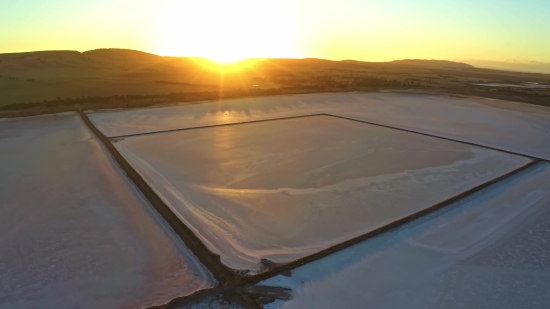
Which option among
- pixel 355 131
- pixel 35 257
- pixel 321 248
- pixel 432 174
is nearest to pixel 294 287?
pixel 321 248

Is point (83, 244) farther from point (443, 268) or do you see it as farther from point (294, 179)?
point (443, 268)

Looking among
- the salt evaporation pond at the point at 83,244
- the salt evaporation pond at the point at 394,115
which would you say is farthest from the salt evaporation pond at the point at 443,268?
the salt evaporation pond at the point at 394,115

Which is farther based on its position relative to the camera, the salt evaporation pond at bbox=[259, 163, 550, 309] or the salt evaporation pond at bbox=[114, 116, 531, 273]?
the salt evaporation pond at bbox=[114, 116, 531, 273]

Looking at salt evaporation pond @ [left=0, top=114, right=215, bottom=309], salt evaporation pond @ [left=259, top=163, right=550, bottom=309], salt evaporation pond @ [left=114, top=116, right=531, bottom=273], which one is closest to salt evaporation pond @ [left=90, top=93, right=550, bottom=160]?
salt evaporation pond @ [left=114, top=116, right=531, bottom=273]

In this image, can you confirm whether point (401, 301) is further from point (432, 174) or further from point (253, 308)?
point (432, 174)

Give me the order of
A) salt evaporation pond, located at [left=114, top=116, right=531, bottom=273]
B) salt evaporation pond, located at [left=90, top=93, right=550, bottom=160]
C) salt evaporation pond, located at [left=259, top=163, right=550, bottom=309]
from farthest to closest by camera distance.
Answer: salt evaporation pond, located at [left=90, top=93, right=550, bottom=160], salt evaporation pond, located at [left=114, top=116, right=531, bottom=273], salt evaporation pond, located at [left=259, top=163, right=550, bottom=309]

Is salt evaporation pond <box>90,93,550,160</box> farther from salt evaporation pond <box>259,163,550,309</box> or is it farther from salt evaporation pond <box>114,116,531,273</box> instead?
salt evaporation pond <box>259,163,550,309</box>

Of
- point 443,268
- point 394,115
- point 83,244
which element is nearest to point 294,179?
point 443,268
